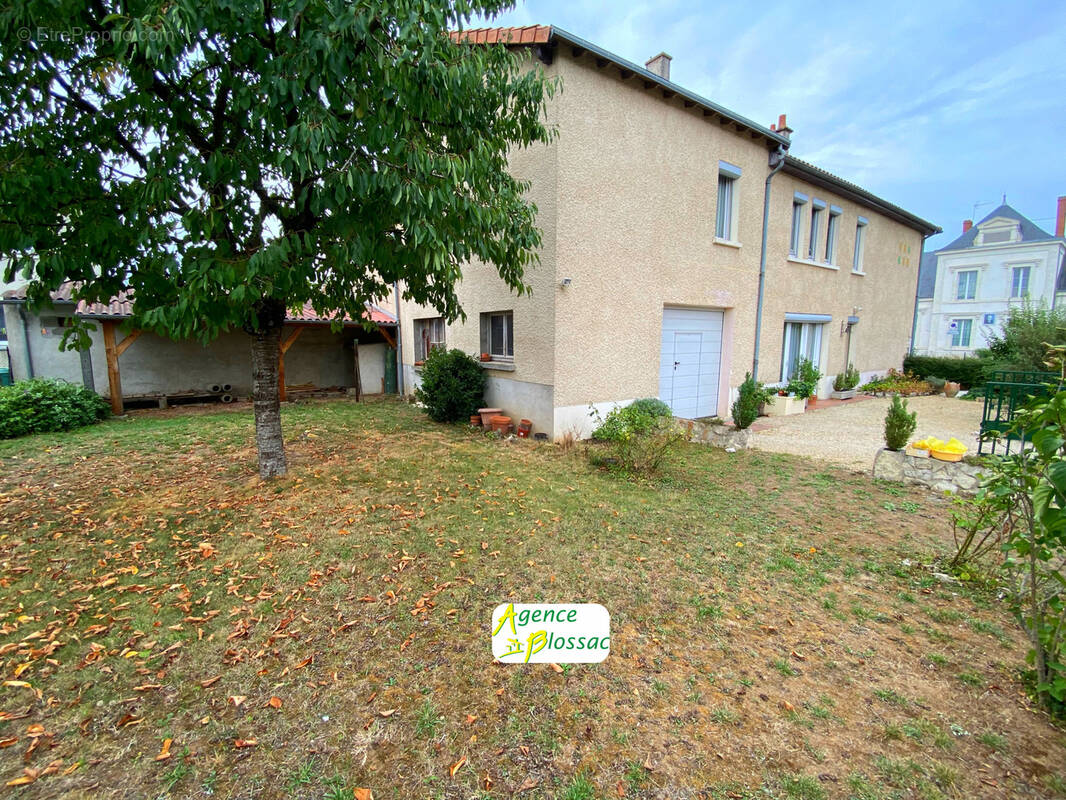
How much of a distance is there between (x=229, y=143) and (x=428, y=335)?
26.3ft

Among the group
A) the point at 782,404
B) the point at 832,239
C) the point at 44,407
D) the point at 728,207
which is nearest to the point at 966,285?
the point at 832,239

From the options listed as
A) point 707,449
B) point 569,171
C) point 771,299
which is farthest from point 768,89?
point 707,449

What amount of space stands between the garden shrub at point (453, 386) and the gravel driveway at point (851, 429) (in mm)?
5339

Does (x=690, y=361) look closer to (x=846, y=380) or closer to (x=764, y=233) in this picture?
(x=764, y=233)

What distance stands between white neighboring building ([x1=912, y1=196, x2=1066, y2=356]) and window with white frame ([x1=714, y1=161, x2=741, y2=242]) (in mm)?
23489

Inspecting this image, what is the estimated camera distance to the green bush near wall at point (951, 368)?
1548cm

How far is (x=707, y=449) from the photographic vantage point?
7.76m

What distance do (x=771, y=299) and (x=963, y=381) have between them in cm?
1065

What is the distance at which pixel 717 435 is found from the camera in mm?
7953

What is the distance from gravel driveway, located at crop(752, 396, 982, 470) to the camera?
7.64 m

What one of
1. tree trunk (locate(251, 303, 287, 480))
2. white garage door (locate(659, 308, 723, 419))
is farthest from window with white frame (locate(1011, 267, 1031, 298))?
tree trunk (locate(251, 303, 287, 480))

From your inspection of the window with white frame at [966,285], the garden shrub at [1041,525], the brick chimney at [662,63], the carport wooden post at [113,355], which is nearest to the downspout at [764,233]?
the brick chimney at [662,63]

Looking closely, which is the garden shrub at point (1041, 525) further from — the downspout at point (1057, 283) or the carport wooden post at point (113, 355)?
the downspout at point (1057, 283)

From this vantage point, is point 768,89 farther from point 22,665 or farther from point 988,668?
point 22,665
